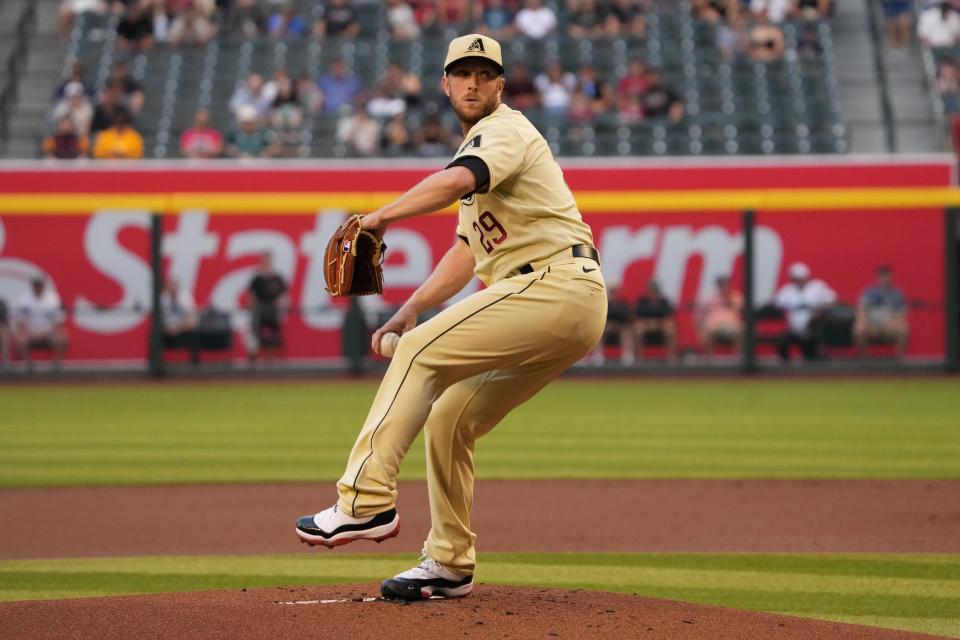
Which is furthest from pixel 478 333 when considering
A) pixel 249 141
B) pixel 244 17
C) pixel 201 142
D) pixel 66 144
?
pixel 244 17

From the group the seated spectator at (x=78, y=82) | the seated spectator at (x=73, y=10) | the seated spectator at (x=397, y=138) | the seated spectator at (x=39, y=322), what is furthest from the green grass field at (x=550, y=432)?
the seated spectator at (x=73, y=10)

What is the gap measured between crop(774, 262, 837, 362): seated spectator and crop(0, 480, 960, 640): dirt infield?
8.49 metres

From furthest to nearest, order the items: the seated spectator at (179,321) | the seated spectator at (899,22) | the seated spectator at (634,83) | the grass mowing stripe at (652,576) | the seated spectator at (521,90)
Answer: the seated spectator at (899,22)
the seated spectator at (634,83)
the seated spectator at (521,90)
the seated spectator at (179,321)
the grass mowing stripe at (652,576)

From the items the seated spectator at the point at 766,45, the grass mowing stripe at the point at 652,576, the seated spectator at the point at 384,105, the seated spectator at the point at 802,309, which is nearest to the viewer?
the grass mowing stripe at the point at 652,576

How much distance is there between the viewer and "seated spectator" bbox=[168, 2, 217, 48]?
2155cm

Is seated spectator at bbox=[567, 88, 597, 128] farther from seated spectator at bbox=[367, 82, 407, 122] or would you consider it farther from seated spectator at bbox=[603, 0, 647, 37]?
seated spectator at bbox=[367, 82, 407, 122]

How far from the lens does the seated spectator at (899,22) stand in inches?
838

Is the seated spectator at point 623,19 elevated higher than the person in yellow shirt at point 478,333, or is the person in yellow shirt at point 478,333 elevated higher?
the seated spectator at point 623,19

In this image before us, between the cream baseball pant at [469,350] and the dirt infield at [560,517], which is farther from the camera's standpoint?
the dirt infield at [560,517]

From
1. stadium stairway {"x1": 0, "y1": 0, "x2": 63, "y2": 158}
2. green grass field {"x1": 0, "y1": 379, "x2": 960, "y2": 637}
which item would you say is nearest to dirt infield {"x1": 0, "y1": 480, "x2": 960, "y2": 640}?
green grass field {"x1": 0, "y1": 379, "x2": 960, "y2": 637}

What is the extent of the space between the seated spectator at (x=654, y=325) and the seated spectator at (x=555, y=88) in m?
3.35

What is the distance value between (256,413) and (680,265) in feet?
21.2

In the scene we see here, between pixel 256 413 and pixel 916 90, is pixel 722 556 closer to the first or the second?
pixel 256 413

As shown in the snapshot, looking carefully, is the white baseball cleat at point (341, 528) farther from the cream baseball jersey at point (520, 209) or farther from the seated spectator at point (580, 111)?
the seated spectator at point (580, 111)
